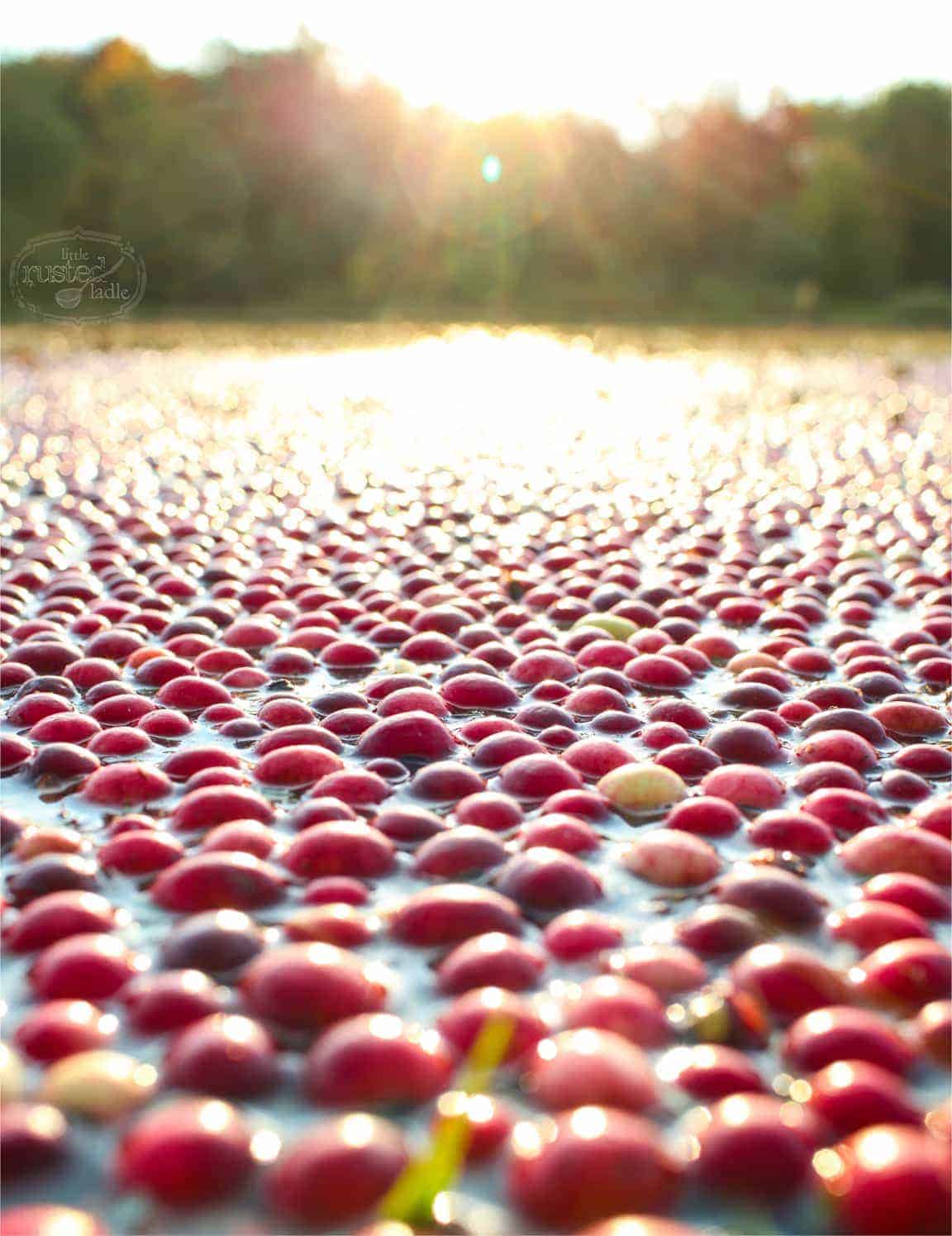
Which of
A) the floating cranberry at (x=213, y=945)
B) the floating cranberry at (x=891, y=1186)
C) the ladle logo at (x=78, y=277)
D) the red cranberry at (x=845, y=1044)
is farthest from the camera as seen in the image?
the ladle logo at (x=78, y=277)

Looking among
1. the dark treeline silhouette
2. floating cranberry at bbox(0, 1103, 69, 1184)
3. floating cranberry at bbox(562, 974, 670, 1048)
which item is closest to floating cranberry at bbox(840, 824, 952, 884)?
floating cranberry at bbox(562, 974, 670, 1048)

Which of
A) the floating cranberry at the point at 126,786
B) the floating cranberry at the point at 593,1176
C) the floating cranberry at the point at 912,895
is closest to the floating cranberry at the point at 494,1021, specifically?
the floating cranberry at the point at 593,1176

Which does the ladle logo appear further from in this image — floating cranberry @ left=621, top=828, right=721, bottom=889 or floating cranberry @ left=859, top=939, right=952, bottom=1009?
floating cranberry @ left=859, top=939, right=952, bottom=1009

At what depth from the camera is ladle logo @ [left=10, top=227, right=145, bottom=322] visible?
116 ft

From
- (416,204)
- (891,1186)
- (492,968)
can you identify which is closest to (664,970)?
(492,968)

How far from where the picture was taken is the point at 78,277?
3384cm

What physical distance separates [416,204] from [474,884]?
5358cm

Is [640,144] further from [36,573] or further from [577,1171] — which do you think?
[577,1171]

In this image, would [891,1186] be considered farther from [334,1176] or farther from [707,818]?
[707,818]

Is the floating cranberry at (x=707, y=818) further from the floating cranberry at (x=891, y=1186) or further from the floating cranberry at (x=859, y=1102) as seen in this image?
the floating cranberry at (x=891, y=1186)

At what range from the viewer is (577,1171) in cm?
186

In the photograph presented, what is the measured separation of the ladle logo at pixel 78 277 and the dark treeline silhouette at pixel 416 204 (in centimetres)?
178

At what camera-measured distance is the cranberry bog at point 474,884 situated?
192 centimetres

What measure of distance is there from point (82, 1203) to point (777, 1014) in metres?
1.13
